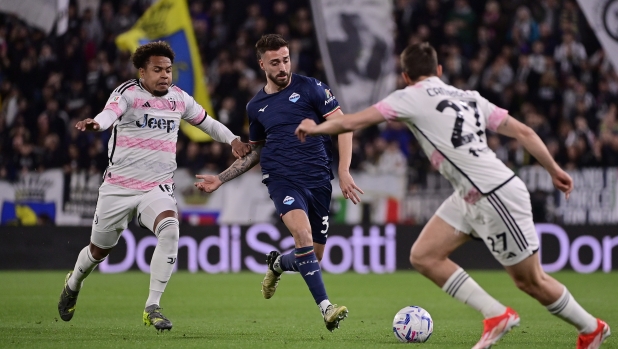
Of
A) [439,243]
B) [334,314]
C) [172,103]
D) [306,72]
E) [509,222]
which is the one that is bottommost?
[334,314]

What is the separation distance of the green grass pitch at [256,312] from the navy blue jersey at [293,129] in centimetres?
134

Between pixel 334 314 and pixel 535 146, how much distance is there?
212cm

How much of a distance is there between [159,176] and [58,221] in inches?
348

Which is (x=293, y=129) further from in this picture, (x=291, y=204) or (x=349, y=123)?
(x=349, y=123)

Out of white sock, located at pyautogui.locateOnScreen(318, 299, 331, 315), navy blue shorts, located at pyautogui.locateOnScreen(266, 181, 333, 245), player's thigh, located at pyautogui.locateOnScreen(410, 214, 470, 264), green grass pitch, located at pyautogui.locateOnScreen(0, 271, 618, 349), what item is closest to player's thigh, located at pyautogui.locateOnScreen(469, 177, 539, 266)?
player's thigh, located at pyautogui.locateOnScreen(410, 214, 470, 264)

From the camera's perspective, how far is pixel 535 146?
5820mm

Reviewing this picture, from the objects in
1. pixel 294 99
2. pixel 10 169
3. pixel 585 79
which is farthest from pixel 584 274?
pixel 10 169

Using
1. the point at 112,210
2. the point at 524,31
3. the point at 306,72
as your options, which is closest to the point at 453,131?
the point at 112,210

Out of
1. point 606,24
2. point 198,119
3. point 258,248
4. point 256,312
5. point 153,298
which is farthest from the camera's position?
point 606,24

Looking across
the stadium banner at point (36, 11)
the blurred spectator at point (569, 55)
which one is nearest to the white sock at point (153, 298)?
the stadium banner at point (36, 11)

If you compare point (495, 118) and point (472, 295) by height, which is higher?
point (495, 118)

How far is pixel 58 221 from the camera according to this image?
53.1 ft

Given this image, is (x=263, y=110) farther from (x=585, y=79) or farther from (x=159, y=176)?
(x=585, y=79)

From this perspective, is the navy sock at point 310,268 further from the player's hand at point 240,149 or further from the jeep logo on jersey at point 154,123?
the jeep logo on jersey at point 154,123
